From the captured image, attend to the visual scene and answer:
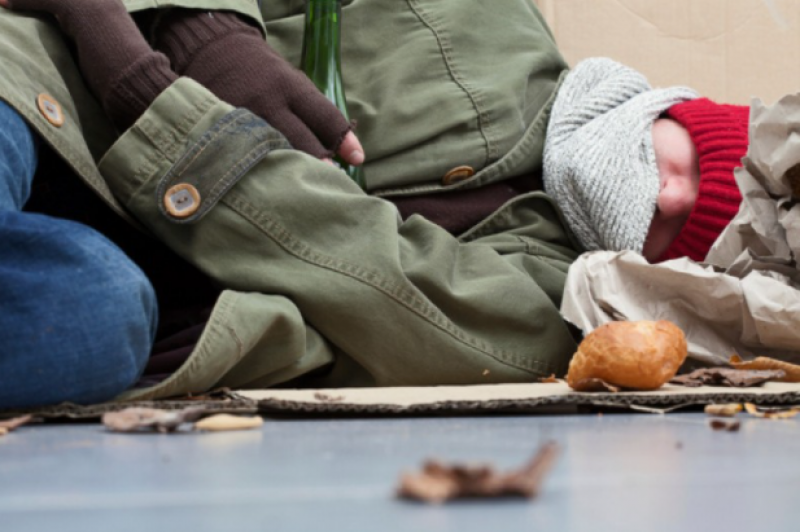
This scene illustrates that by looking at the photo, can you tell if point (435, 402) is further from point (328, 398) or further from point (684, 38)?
point (684, 38)

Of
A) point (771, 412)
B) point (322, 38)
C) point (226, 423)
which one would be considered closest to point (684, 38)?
point (322, 38)

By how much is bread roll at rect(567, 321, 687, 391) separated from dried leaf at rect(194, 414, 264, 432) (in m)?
0.30

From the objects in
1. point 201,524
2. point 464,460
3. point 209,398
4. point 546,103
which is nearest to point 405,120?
point 546,103

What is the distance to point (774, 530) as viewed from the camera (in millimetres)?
315

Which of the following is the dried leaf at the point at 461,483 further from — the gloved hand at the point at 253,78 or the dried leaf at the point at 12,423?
the gloved hand at the point at 253,78

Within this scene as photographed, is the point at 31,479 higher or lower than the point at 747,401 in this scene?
higher

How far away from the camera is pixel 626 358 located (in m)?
0.80

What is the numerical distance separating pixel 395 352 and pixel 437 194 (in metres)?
0.33

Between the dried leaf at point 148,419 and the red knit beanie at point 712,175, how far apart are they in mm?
732

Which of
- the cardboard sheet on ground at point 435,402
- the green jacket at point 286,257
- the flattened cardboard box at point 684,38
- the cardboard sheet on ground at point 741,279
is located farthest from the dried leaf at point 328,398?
the flattened cardboard box at point 684,38

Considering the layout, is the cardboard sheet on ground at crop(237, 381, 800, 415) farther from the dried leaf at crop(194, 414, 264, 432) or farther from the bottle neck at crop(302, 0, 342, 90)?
the bottle neck at crop(302, 0, 342, 90)

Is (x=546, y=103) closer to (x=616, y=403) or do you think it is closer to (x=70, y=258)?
(x=616, y=403)

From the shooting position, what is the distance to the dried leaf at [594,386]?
0.80 metres

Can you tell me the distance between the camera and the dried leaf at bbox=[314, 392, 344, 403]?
0.73 m
